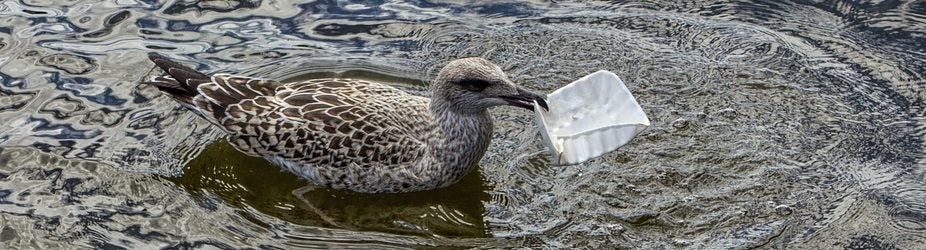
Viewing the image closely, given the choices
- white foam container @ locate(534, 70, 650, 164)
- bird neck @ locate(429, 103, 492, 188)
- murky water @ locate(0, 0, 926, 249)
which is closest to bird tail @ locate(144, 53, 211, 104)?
murky water @ locate(0, 0, 926, 249)

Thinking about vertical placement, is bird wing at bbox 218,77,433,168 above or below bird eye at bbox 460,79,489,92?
below

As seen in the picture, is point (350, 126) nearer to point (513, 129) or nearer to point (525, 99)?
point (525, 99)

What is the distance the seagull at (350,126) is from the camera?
27.5 ft

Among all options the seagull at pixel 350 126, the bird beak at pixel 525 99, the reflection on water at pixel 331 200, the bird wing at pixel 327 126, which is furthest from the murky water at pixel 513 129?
the bird beak at pixel 525 99

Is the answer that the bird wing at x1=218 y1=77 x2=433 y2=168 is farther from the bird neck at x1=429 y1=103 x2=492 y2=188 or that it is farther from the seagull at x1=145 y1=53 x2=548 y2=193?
the bird neck at x1=429 y1=103 x2=492 y2=188

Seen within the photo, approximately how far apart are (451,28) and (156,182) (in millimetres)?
2985

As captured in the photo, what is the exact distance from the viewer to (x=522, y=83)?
968 cm

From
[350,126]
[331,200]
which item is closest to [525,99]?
[350,126]

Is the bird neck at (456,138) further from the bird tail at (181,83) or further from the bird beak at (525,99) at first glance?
the bird tail at (181,83)

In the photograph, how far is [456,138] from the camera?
8.47 m

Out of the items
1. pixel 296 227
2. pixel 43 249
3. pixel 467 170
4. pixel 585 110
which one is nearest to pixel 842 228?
pixel 585 110

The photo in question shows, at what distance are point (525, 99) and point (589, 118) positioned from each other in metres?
0.41

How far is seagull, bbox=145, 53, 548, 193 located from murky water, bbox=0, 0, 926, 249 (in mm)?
205

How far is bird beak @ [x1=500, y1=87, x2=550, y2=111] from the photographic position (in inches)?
307
